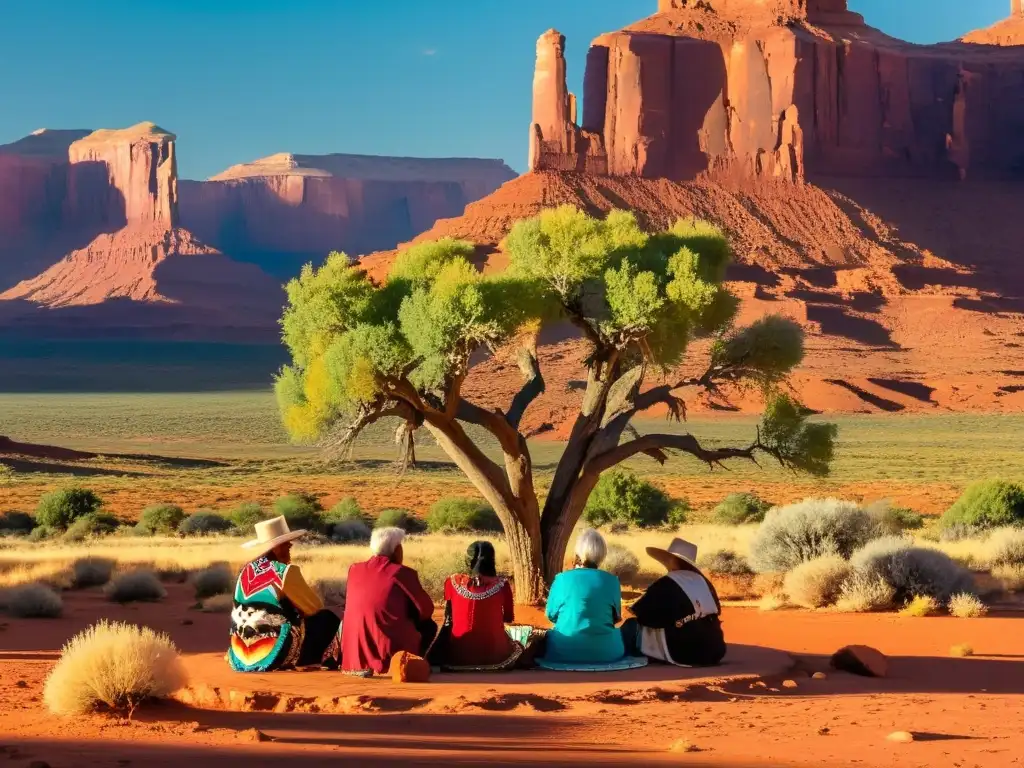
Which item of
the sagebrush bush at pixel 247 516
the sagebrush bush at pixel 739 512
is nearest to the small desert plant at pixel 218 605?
the sagebrush bush at pixel 247 516

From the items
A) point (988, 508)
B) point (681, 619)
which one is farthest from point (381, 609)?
point (988, 508)

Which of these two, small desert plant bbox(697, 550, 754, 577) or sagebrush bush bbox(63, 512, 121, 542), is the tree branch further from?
sagebrush bush bbox(63, 512, 121, 542)

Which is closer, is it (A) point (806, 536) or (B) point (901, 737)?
(B) point (901, 737)

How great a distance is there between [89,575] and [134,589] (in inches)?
86.6

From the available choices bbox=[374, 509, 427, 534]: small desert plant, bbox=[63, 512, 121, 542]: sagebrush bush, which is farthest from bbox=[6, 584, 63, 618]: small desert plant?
bbox=[374, 509, 427, 534]: small desert plant

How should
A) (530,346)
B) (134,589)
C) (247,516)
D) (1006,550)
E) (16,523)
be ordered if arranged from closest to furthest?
(134,589)
(530,346)
(1006,550)
(247,516)
(16,523)

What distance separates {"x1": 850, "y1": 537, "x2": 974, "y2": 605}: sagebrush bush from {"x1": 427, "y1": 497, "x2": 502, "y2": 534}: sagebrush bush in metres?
13.1

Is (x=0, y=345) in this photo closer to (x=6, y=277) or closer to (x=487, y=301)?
(x=6, y=277)

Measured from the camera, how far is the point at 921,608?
16.6 metres

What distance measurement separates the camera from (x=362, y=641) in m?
11.3

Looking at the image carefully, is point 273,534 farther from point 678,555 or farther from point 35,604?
point 35,604

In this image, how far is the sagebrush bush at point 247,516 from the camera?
31.3 metres

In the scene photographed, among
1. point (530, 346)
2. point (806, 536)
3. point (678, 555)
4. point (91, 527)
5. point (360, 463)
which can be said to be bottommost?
point (360, 463)

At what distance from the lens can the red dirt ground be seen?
870 centimetres
